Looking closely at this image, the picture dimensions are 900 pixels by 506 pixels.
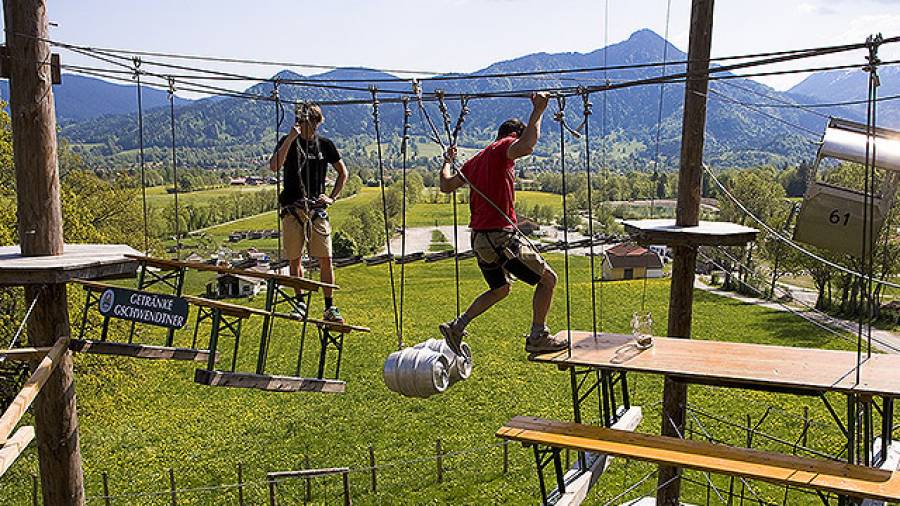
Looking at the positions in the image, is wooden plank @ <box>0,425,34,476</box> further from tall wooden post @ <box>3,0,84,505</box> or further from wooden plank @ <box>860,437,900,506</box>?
wooden plank @ <box>860,437,900,506</box>

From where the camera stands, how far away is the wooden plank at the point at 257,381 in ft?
22.0

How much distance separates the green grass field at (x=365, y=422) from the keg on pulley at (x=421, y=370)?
940 centimetres

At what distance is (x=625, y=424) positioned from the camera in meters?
7.75

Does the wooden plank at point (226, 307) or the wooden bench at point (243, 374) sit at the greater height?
the wooden plank at point (226, 307)

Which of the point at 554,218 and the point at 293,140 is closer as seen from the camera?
the point at 293,140

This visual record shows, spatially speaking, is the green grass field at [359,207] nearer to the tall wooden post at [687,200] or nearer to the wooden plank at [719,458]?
the tall wooden post at [687,200]

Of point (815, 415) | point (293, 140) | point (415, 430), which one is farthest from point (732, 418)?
point (293, 140)

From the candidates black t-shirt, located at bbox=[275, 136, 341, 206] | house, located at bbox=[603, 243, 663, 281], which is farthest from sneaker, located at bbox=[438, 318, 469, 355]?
house, located at bbox=[603, 243, 663, 281]

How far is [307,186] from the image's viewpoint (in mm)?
7492

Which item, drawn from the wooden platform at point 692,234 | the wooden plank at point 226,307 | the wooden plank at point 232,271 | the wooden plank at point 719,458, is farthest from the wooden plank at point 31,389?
the wooden platform at point 692,234

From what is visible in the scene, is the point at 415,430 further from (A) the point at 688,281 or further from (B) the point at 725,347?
(B) the point at 725,347

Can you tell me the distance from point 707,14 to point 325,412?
57.2 feet

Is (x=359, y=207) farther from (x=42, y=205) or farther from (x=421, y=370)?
(x=421, y=370)

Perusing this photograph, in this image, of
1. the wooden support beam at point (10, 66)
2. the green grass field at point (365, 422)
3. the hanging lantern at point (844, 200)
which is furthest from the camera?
the green grass field at point (365, 422)
